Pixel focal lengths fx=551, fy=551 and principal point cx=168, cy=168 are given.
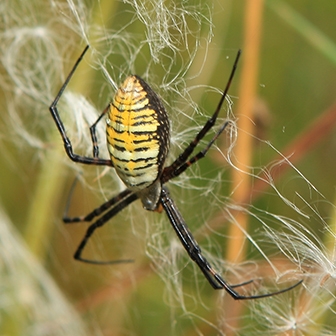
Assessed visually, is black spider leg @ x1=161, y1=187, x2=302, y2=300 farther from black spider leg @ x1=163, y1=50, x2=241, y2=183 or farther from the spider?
black spider leg @ x1=163, y1=50, x2=241, y2=183

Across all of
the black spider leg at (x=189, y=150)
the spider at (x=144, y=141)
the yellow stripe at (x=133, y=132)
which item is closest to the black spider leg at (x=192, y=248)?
the spider at (x=144, y=141)

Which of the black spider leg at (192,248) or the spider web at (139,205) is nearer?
the spider web at (139,205)

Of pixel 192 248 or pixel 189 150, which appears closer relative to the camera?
pixel 189 150

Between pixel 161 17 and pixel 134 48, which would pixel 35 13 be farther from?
pixel 161 17

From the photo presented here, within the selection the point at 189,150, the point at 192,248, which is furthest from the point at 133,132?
the point at 192,248

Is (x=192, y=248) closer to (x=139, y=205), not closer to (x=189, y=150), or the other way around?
(x=189, y=150)

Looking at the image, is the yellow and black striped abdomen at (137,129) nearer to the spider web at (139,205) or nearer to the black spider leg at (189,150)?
the black spider leg at (189,150)
